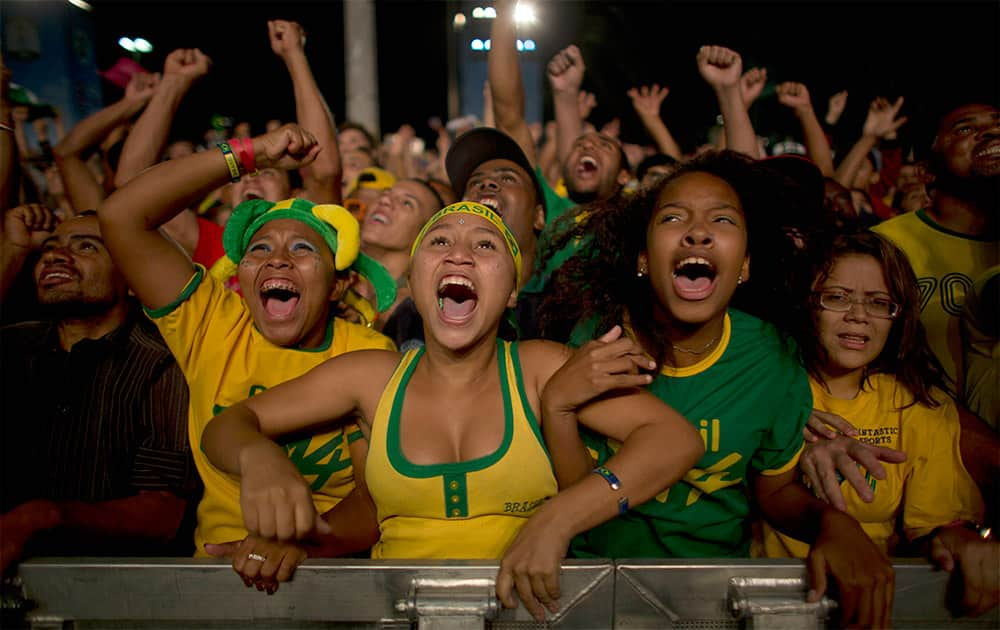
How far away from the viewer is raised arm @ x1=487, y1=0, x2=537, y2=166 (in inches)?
131

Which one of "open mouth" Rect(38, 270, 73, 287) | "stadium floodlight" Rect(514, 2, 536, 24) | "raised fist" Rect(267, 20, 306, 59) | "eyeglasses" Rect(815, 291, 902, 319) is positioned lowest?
"eyeglasses" Rect(815, 291, 902, 319)

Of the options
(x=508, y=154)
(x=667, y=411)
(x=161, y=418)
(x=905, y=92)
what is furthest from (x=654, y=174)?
(x=905, y=92)

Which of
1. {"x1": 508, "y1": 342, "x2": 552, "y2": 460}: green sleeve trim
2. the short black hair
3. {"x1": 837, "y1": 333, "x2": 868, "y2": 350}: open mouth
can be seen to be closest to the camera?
{"x1": 508, "y1": 342, "x2": 552, "y2": 460}: green sleeve trim

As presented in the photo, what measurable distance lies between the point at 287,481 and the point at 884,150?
23.0ft

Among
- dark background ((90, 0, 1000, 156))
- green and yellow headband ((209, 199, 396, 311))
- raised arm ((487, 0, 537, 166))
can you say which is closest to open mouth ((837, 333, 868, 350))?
dark background ((90, 0, 1000, 156))

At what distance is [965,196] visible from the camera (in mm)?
2473

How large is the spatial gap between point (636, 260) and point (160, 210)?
1.60 meters

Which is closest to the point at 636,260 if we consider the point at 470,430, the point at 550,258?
the point at 550,258

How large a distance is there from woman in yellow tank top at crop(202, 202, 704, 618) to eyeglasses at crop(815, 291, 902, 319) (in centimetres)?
83

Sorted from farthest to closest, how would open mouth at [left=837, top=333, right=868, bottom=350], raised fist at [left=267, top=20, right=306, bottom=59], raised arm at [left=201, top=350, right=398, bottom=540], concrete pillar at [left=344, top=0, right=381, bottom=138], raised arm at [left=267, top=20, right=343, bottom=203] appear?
concrete pillar at [left=344, top=0, right=381, bottom=138] < raised fist at [left=267, top=20, right=306, bottom=59] < raised arm at [left=267, top=20, right=343, bottom=203] < open mouth at [left=837, top=333, right=868, bottom=350] < raised arm at [left=201, top=350, right=398, bottom=540]

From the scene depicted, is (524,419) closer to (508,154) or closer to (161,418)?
(161,418)

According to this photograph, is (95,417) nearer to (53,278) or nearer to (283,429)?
(53,278)

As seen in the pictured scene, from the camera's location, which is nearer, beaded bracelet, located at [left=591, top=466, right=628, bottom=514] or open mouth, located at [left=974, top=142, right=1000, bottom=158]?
beaded bracelet, located at [left=591, top=466, right=628, bottom=514]

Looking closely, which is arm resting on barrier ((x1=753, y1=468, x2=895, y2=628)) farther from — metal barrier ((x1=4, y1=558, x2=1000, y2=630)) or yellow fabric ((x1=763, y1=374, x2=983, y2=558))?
yellow fabric ((x1=763, y1=374, x2=983, y2=558))
